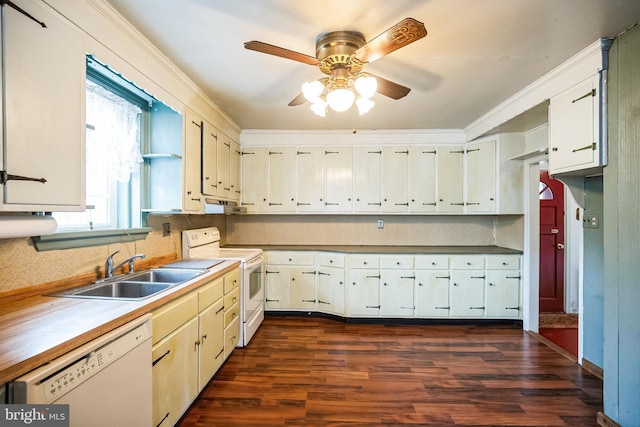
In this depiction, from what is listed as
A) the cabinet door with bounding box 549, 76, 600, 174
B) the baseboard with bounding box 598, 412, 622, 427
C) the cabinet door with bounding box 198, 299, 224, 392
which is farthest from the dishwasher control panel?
the cabinet door with bounding box 549, 76, 600, 174

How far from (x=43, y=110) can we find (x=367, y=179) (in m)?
3.16

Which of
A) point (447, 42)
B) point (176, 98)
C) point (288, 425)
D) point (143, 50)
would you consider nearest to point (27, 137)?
point (143, 50)

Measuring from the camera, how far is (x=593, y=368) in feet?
8.00

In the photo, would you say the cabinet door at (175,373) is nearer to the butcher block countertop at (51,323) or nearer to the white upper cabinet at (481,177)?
the butcher block countertop at (51,323)

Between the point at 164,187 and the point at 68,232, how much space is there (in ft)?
2.72

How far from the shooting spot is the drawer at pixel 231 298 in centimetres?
250

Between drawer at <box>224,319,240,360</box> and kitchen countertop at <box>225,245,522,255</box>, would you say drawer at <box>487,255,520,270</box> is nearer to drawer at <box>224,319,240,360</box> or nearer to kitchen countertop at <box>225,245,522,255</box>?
kitchen countertop at <box>225,245,522,255</box>

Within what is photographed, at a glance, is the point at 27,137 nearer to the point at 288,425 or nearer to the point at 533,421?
the point at 288,425

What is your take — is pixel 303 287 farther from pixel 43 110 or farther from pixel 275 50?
pixel 43 110

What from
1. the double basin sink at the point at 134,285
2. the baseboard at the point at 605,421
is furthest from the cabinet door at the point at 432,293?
the double basin sink at the point at 134,285

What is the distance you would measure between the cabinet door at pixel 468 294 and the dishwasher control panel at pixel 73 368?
10.6ft

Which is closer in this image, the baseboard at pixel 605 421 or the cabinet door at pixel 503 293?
the baseboard at pixel 605 421

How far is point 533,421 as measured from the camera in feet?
6.19

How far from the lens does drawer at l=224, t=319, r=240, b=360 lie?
2.49 metres
